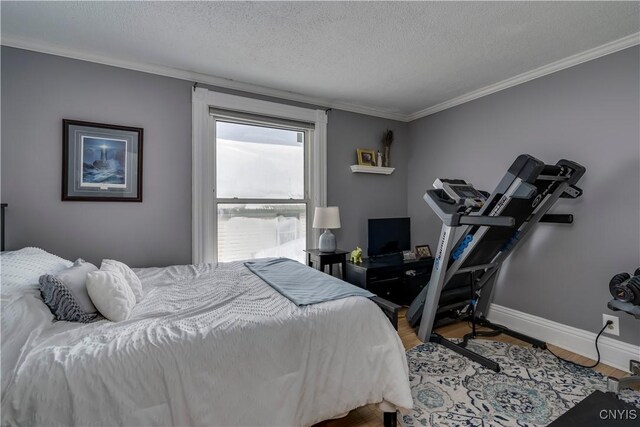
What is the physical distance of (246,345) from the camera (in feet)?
4.43

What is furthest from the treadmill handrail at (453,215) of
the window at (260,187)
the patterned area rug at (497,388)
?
the window at (260,187)

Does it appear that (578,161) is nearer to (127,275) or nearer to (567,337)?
(567,337)

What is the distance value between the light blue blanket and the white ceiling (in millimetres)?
1776

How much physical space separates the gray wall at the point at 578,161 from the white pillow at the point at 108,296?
10.7 feet

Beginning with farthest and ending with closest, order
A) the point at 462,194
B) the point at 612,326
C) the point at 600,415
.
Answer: the point at 462,194 → the point at 612,326 → the point at 600,415

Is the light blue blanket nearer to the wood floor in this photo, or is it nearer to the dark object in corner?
the wood floor

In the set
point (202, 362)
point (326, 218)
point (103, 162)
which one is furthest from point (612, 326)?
point (103, 162)

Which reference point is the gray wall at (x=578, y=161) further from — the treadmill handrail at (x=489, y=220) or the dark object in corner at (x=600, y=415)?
the dark object in corner at (x=600, y=415)

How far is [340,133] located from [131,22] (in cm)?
228

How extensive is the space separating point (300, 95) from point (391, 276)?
228cm

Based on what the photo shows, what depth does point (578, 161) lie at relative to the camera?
251 centimetres

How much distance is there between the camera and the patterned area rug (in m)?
1.73

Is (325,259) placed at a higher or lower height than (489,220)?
lower

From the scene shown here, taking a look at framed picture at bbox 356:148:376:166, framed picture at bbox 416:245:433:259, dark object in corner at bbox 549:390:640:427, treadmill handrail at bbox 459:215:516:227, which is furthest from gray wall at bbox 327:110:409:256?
dark object in corner at bbox 549:390:640:427
